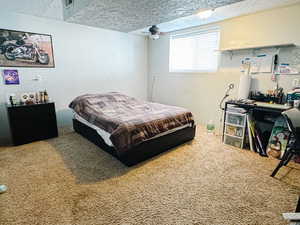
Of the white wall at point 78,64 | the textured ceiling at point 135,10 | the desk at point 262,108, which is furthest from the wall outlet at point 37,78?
the desk at point 262,108

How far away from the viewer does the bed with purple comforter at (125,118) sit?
7.29 ft

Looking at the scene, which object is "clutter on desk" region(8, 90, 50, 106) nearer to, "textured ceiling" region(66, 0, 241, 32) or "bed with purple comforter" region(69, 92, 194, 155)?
"bed with purple comforter" region(69, 92, 194, 155)

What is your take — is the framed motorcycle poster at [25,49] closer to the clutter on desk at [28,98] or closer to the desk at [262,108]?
the clutter on desk at [28,98]

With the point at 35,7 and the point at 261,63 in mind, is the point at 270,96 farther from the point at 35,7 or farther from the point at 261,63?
the point at 35,7

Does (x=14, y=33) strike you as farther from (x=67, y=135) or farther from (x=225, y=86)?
(x=225, y=86)

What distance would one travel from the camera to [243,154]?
2.69 meters

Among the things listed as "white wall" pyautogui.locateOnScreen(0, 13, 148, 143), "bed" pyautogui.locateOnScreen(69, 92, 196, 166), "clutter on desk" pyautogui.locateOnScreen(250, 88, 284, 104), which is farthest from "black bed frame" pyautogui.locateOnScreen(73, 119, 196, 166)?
"clutter on desk" pyautogui.locateOnScreen(250, 88, 284, 104)

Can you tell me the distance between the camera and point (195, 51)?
4086mm

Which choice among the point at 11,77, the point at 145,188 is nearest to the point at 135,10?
the point at 145,188

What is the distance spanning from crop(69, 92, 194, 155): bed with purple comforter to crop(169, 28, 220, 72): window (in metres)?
1.58

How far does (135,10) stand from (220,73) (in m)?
2.36

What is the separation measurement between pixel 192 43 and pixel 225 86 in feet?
4.53

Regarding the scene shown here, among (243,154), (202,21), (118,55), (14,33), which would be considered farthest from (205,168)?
(14,33)

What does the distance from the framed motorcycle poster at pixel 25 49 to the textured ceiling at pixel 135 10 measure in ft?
4.80
